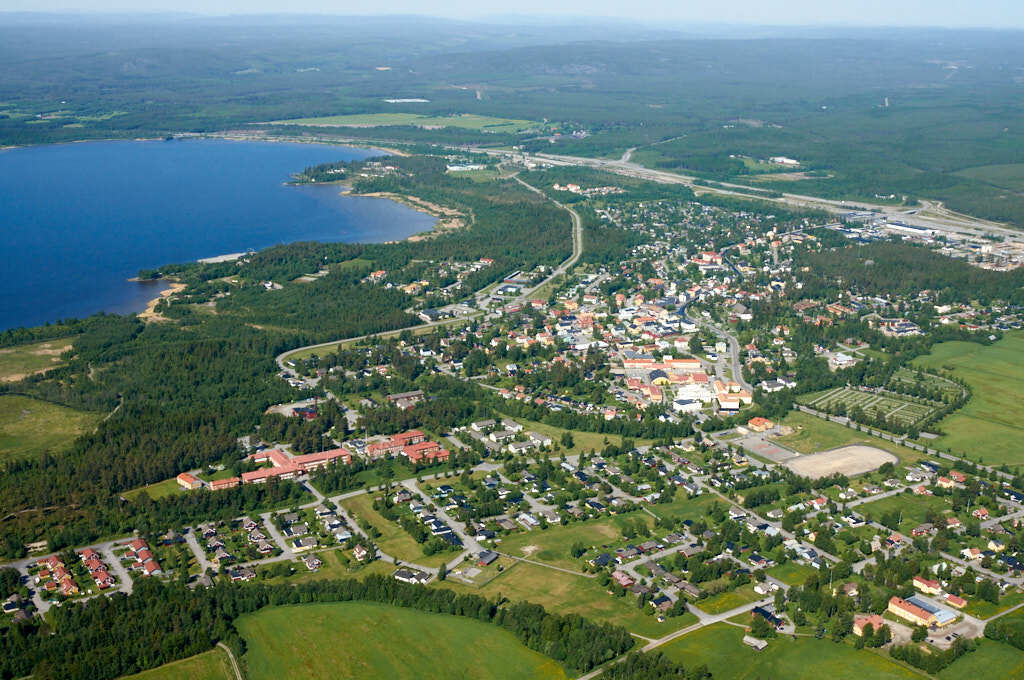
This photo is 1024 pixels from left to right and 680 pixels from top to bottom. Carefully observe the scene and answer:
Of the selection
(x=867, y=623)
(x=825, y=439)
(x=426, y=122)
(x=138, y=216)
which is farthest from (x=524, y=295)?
(x=426, y=122)

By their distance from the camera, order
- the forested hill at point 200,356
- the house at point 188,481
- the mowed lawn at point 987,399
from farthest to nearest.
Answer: the mowed lawn at point 987,399 < the house at point 188,481 < the forested hill at point 200,356

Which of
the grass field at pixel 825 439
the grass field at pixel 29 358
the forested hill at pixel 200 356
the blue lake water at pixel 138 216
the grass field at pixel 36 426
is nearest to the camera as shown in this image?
the forested hill at pixel 200 356

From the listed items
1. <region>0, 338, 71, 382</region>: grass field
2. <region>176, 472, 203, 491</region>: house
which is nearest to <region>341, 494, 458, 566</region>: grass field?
<region>176, 472, 203, 491</region>: house

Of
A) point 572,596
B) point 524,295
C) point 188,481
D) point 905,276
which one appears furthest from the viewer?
point 905,276

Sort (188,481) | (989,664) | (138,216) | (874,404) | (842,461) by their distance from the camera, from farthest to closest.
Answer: (138,216) → (874,404) → (842,461) → (188,481) → (989,664)

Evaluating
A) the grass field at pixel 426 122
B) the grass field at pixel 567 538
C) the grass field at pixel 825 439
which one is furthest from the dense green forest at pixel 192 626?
the grass field at pixel 426 122

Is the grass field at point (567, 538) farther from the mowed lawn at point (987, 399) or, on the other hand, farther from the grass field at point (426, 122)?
the grass field at point (426, 122)

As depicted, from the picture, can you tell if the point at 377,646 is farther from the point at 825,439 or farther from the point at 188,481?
the point at 825,439
